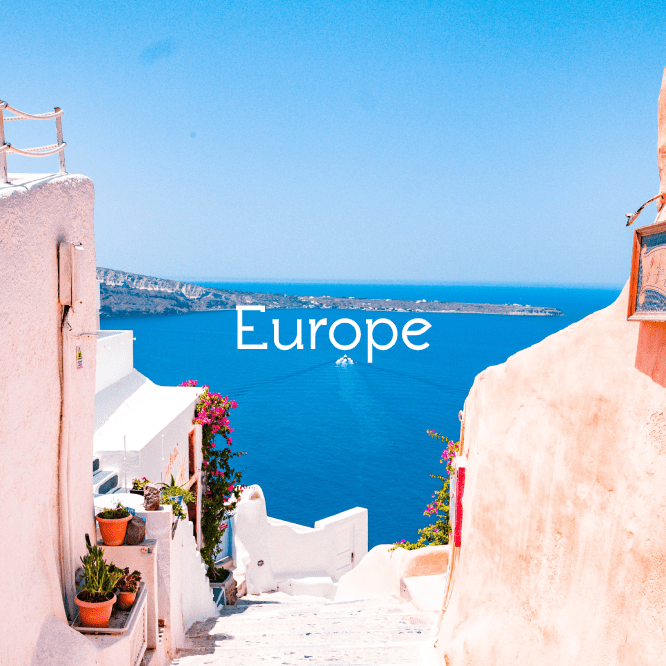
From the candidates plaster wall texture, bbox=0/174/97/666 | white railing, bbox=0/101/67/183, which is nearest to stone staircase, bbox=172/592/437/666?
plaster wall texture, bbox=0/174/97/666

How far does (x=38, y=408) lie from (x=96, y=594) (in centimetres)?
157

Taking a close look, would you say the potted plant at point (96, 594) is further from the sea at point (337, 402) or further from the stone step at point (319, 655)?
the sea at point (337, 402)

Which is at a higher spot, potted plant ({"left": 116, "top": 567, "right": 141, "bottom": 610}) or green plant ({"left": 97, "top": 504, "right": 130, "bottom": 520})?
green plant ({"left": 97, "top": 504, "right": 130, "bottom": 520})

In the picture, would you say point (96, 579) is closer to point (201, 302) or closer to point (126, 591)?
point (126, 591)

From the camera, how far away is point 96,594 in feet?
15.5

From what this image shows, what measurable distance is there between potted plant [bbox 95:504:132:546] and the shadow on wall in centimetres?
456

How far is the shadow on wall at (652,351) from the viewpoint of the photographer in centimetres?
360

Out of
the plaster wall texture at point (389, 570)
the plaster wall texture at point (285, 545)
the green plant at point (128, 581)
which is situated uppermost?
the green plant at point (128, 581)

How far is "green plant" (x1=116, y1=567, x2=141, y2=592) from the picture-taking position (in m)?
5.07

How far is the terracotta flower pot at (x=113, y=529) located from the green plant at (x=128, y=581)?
13.6 inches

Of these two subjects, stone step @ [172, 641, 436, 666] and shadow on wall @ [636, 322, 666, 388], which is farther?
stone step @ [172, 641, 436, 666]

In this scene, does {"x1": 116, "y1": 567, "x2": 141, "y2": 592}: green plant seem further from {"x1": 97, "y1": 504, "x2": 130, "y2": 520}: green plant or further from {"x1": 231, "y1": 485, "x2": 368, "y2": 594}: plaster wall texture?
{"x1": 231, "y1": 485, "x2": 368, "y2": 594}: plaster wall texture

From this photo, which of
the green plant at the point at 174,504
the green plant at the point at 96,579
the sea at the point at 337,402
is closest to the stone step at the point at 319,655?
the green plant at the point at 174,504

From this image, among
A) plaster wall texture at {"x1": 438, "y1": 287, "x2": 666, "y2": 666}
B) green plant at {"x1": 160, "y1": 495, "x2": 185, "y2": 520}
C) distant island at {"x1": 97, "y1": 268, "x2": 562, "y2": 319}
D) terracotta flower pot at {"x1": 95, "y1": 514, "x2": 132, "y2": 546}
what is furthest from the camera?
distant island at {"x1": 97, "y1": 268, "x2": 562, "y2": 319}
